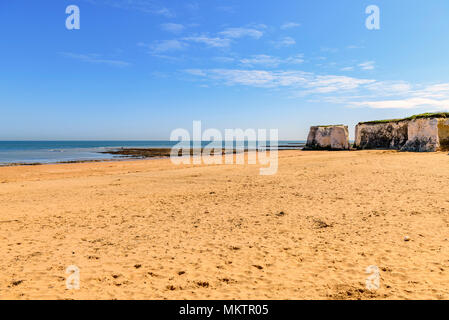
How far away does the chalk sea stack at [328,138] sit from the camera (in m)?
45.0

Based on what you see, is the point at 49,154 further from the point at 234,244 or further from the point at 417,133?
the point at 417,133

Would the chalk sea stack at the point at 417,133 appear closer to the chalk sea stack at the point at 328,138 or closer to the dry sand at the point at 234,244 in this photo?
the chalk sea stack at the point at 328,138

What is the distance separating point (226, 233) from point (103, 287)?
308cm

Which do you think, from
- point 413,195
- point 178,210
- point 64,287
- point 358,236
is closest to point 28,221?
point 178,210

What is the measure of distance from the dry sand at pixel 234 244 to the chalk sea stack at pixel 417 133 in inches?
809

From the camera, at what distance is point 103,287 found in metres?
4.44

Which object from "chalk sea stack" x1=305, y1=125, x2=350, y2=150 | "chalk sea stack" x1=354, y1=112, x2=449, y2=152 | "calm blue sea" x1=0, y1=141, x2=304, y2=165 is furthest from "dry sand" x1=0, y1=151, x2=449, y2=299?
"chalk sea stack" x1=305, y1=125, x2=350, y2=150

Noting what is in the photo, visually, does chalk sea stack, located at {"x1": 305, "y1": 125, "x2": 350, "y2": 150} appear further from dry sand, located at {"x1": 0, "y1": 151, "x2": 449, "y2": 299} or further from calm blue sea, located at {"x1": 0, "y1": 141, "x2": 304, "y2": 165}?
dry sand, located at {"x1": 0, "y1": 151, "x2": 449, "y2": 299}

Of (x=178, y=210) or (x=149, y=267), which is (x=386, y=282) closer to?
(x=149, y=267)

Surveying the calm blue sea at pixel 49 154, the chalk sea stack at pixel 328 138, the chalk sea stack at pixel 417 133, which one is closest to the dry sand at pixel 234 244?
the chalk sea stack at pixel 417 133

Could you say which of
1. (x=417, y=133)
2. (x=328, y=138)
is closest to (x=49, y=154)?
(x=328, y=138)

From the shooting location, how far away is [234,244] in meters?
6.13

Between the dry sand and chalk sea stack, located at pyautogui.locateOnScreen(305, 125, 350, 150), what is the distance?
1404 inches
